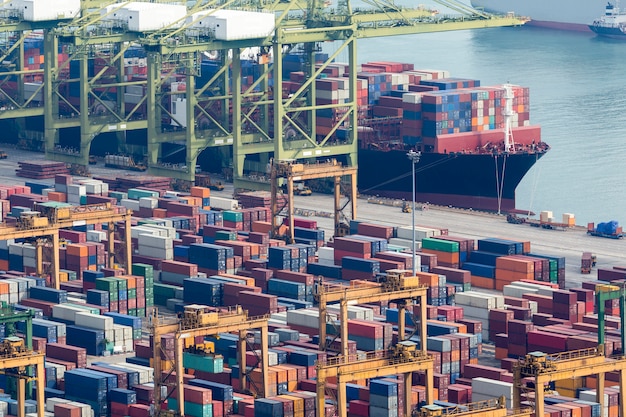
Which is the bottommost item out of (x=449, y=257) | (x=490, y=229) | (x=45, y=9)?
(x=490, y=229)

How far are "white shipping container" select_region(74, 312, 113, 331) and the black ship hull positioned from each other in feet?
176

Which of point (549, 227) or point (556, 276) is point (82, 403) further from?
point (549, 227)

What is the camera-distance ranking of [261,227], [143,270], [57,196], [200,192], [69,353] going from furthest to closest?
[200,192]
[57,196]
[261,227]
[143,270]
[69,353]

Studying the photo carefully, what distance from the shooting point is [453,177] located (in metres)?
153

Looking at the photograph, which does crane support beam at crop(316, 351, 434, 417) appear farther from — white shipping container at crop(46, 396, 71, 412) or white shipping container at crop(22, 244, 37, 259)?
white shipping container at crop(22, 244, 37, 259)

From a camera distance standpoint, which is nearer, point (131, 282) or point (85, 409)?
point (85, 409)

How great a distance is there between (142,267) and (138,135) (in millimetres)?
56117

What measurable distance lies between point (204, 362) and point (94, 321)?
11.9 meters

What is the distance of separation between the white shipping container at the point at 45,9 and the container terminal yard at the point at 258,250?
16 cm

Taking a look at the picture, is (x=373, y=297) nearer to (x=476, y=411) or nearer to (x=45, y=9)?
(x=476, y=411)

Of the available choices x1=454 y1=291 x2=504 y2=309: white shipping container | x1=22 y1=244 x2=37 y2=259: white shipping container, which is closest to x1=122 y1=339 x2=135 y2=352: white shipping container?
x1=22 y1=244 x2=37 y2=259: white shipping container

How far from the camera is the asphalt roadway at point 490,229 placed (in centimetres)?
12506

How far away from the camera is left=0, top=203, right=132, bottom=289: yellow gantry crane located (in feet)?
358

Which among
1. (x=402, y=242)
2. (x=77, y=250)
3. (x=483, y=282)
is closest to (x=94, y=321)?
(x=77, y=250)
